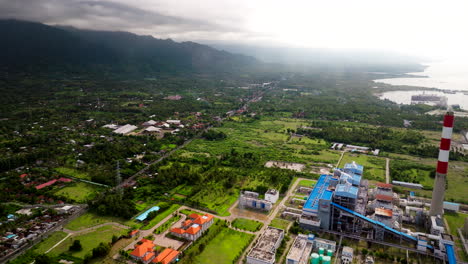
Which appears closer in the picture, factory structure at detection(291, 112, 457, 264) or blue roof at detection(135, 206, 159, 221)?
factory structure at detection(291, 112, 457, 264)

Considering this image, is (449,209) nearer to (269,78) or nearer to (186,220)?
(186,220)

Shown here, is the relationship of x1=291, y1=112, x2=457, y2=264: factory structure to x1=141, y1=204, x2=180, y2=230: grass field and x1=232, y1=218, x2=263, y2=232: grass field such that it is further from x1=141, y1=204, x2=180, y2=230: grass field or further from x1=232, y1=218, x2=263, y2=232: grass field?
x1=141, y1=204, x2=180, y2=230: grass field

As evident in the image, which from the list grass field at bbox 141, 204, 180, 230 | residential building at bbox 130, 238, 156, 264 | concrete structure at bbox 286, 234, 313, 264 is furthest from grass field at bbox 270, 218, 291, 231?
residential building at bbox 130, 238, 156, 264

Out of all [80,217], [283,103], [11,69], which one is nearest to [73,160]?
[80,217]

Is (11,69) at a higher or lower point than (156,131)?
higher

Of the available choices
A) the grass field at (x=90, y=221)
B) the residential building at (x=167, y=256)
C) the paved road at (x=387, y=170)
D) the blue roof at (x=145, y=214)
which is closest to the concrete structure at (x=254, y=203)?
the blue roof at (x=145, y=214)
